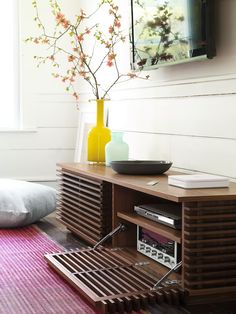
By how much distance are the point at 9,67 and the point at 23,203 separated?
141cm

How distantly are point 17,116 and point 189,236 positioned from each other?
2.79m

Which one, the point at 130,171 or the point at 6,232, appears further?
the point at 6,232

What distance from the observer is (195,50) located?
262cm

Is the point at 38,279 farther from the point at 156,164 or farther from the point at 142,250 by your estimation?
the point at 156,164

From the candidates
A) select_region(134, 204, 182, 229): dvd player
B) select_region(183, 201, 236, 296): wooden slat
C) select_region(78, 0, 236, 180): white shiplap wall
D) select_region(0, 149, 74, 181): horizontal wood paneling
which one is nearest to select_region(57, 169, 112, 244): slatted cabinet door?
select_region(134, 204, 182, 229): dvd player

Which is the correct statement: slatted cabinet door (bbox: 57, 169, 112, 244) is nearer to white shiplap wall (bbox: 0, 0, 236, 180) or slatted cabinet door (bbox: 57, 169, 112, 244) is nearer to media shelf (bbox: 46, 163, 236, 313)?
media shelf (bbox: 46, 163, 236, 313)

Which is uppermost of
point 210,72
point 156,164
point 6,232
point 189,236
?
point 210,72

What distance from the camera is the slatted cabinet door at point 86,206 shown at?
9.24 ft

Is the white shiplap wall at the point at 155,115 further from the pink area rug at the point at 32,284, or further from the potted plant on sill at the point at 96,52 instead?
the pink area rug at the point at 32,284

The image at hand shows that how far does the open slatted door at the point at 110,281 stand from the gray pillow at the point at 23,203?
877 mm

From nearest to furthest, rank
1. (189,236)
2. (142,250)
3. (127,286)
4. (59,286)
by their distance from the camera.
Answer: (189,236), (127,286), (59,286), (142,250)

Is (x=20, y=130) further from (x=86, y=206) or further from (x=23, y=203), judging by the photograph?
(x=86, y=206)

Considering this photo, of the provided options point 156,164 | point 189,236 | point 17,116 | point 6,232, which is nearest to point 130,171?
point 156,164

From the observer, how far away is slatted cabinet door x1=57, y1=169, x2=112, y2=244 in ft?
9.24
